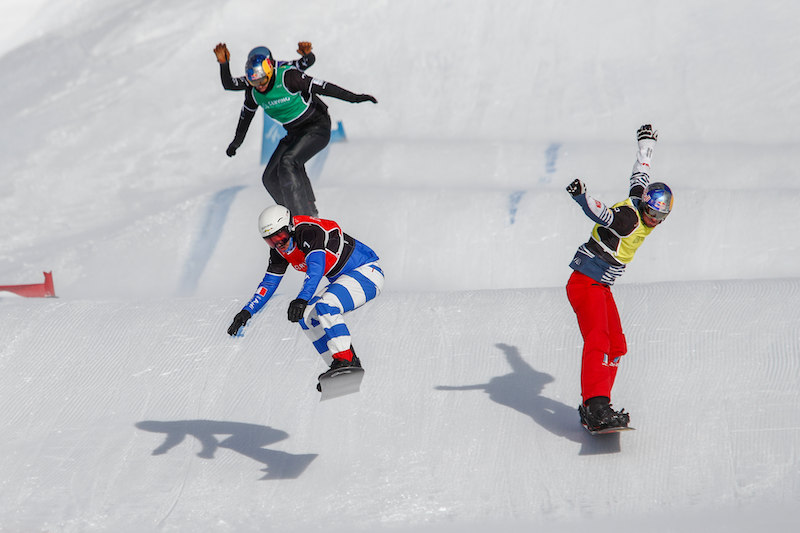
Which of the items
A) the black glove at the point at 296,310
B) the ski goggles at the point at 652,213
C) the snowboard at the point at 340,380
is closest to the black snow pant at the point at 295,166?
the snowboard at the point at 340,380

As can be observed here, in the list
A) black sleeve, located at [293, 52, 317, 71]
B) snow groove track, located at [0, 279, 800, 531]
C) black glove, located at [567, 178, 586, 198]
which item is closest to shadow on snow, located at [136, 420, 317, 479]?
snow groove track, located at [0, 279, 800, 531]

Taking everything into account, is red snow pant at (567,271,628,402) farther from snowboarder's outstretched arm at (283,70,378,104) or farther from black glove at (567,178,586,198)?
snowboarder's outstretched arm at (283,70,378,104)

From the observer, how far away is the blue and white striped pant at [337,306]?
18.3 feet

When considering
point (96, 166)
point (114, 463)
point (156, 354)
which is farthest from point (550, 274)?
point (96, 166)

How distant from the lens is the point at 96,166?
12883mm

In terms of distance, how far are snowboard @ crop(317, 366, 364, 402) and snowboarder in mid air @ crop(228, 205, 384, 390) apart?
39mm

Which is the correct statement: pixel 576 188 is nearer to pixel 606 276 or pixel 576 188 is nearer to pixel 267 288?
pixel 606 276

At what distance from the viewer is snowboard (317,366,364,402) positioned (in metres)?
5.49

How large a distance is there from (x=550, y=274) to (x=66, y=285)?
5.32 m

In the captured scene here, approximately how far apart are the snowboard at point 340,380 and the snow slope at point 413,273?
0.58 meters

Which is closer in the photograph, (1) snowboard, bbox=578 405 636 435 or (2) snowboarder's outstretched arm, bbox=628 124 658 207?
(1) snowboard, bbox=578 405 636 435

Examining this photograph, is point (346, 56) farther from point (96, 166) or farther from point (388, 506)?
point (388, 506)

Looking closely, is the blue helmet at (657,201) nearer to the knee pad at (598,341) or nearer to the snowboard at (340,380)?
the knee pad at (598,341)

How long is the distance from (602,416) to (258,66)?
3.69 m
